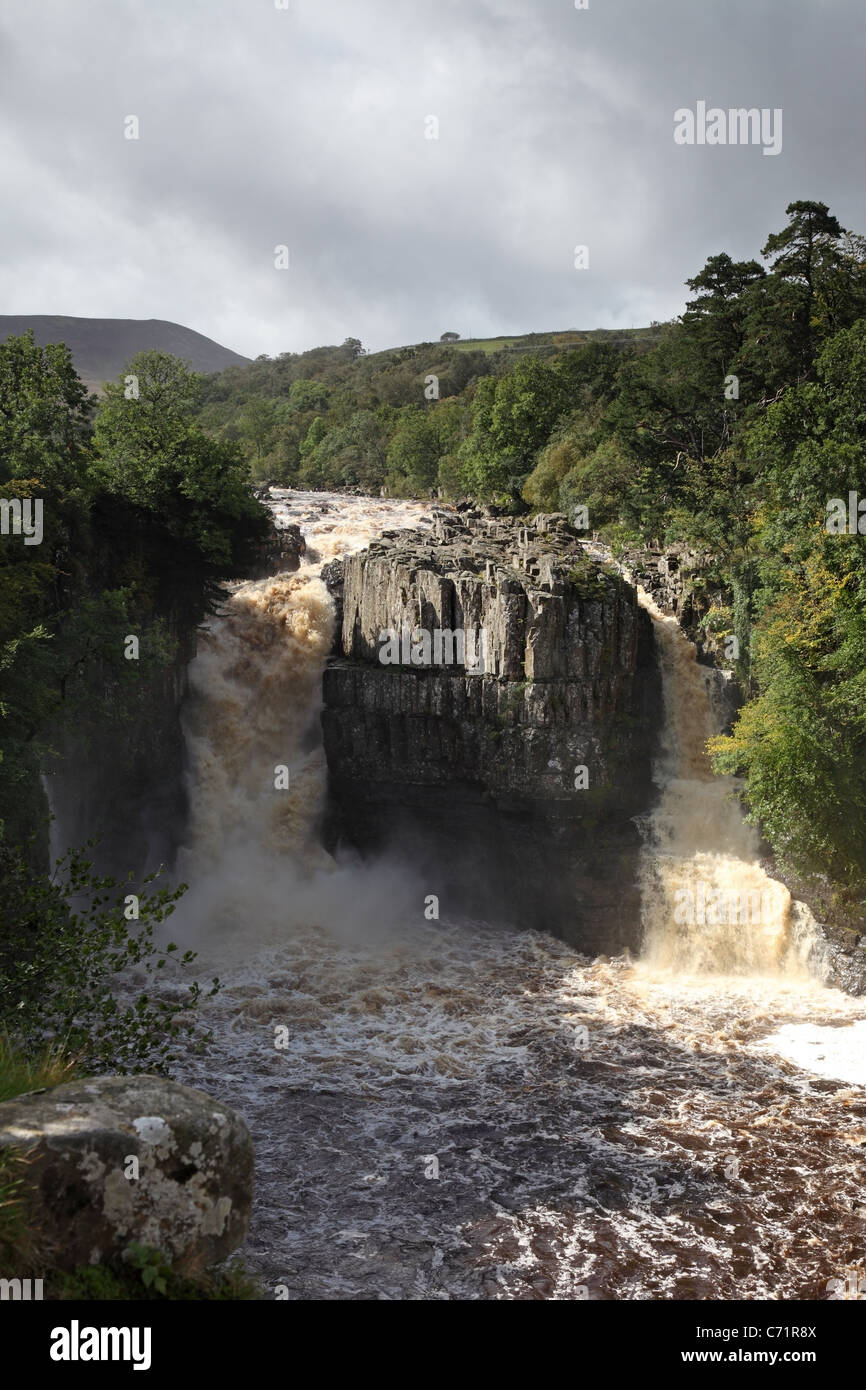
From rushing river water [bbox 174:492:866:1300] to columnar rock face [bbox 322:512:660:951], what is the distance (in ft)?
3.55

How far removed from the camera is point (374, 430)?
88.9 m

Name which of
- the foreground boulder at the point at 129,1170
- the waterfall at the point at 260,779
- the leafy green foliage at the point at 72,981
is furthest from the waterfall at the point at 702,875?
the foreground boulder at the point at 129,1170

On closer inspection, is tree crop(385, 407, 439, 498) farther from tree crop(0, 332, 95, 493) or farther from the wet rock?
tree crop(0, 332, 95, 493)

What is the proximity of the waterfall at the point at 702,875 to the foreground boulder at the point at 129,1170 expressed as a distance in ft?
73.3

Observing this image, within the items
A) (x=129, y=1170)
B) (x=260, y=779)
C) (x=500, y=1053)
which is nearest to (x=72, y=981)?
(x=129, y=1170)

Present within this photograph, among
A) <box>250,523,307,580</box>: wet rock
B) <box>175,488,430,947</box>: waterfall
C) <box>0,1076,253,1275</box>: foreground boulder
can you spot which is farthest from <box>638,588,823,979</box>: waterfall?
<box>0,1076,253,1275</box>: foreground boulder

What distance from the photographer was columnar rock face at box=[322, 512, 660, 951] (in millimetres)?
32438

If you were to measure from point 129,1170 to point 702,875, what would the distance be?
960 inches

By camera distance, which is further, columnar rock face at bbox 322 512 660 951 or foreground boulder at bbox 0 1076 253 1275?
columnar rock face at bbox 322 512 660 951

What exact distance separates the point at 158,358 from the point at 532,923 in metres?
25.7

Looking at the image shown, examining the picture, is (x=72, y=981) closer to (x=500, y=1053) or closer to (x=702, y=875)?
(x=500, y=1053)
